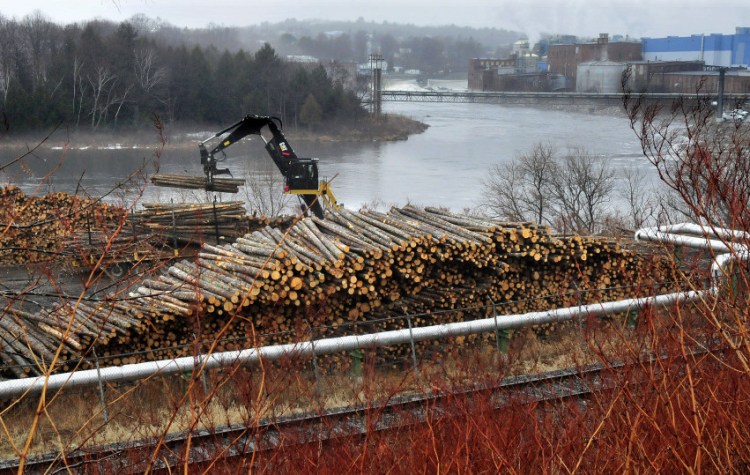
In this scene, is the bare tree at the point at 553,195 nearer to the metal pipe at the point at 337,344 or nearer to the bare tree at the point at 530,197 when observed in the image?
the bare tree at the point at 530,197

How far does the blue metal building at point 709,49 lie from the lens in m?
76.1

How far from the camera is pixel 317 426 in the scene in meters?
8.37

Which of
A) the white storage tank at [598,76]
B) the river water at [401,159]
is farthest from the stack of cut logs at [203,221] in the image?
the white storage tank at [598,76]

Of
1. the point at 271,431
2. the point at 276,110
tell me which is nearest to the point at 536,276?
the point at 271,431

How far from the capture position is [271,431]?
8391 millimetres

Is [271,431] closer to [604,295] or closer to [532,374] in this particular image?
[532,374]

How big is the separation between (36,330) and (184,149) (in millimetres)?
37151

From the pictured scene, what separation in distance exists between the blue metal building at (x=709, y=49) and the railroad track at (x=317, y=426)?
71.5 meters

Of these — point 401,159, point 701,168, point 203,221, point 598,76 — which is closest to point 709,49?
point 598,76

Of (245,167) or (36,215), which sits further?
(245,167)

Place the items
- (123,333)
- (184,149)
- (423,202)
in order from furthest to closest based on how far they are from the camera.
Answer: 1. (184,149)
2. (423,202)
3. (123,333)

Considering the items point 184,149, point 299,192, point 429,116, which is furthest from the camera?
point 429,116

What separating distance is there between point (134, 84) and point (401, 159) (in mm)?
15753

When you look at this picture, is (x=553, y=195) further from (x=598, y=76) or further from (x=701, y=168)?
(x=598, y=76)
